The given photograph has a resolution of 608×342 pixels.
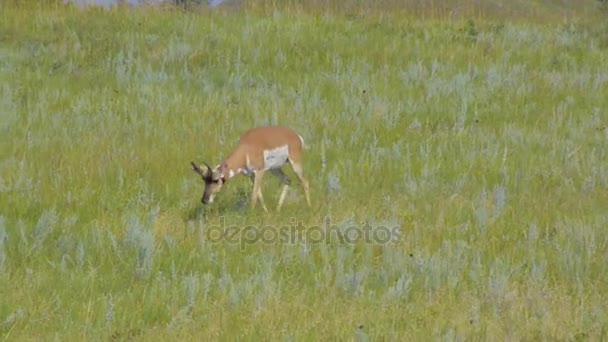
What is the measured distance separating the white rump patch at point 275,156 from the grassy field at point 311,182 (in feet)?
1.29

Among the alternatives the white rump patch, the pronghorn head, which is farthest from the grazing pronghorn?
the pronghorn head

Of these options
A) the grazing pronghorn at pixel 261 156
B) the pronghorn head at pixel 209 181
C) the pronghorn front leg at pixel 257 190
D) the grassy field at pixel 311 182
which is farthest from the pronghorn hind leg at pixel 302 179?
the pronghorn head at pixel 209 181

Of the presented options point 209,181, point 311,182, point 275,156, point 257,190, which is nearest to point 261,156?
point 275,156

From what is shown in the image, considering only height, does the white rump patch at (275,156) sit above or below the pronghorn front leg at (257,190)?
above

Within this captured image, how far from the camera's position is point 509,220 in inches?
238

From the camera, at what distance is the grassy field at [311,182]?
167 inches

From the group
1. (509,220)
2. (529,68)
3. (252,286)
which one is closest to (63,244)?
(252,286)

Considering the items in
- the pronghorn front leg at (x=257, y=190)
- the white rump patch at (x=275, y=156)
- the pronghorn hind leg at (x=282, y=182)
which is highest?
the white rump patch at (x=275, y=156)

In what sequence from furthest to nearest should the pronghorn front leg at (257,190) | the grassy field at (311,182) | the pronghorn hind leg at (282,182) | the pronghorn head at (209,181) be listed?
the pronghorn hind leg at (282,182)
the pronghorn front leg at (257,190)
the pronghorn head at (209,181)
the grassy field at (311,182)

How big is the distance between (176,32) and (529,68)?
6.53 meters

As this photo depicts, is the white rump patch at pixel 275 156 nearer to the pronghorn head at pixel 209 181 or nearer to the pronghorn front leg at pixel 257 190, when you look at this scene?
the pronghorn front leg at pixel 257 190

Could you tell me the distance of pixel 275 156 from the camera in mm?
6578

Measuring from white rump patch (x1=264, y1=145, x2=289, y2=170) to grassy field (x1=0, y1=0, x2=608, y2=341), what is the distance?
1.29 ft

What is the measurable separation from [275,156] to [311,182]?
0.74 metres
